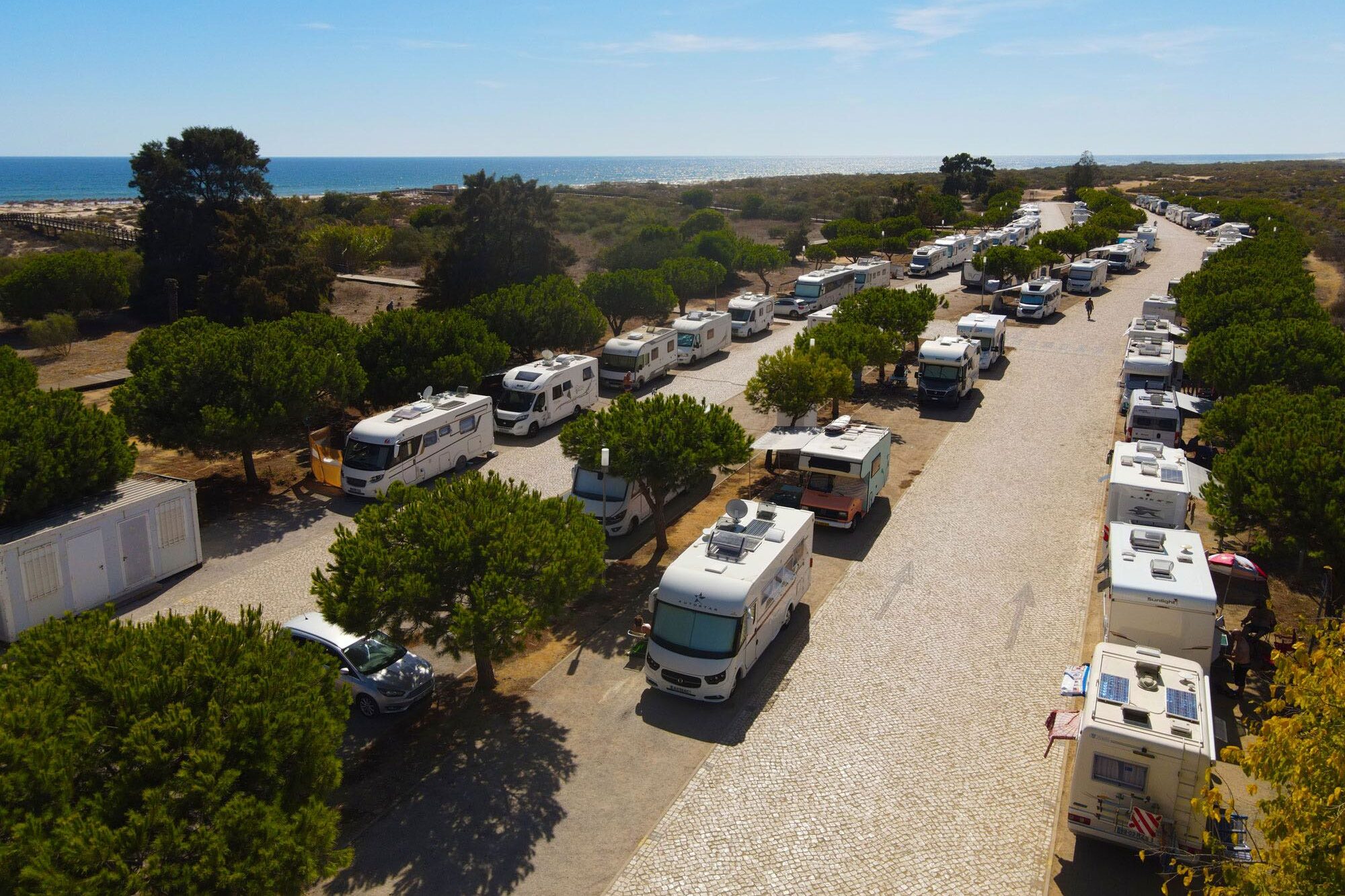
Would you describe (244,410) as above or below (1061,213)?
below

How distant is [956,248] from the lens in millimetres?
61781

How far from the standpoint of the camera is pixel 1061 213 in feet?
312

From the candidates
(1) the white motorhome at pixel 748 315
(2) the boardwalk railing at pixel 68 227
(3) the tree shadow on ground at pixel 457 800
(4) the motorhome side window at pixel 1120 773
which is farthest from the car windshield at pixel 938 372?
(2) the boardwalk railing at pixel 68 227

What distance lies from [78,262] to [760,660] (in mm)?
40885

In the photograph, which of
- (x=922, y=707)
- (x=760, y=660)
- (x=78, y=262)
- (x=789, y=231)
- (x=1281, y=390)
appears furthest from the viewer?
(x=789, y=231)

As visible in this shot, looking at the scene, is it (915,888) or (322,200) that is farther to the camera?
(322,200)

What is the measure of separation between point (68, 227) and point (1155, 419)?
76707 mm

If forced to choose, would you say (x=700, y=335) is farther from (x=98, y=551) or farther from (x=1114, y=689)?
(x=1114, y=689)

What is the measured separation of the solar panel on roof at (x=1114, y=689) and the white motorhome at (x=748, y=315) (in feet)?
104

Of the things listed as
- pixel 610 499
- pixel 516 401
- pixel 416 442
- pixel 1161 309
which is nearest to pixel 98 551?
pixel 416 442

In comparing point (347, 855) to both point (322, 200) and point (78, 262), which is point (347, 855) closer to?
point (78, 262)

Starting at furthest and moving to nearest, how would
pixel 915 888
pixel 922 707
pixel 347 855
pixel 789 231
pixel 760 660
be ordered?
pixel 789 231 < pixel 760 660 < pixel 922 707 < pixel 915 888 < pixel 347 855

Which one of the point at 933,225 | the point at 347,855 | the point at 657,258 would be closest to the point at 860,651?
the point at 347,855

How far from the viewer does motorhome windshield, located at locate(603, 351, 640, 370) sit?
106 feet
